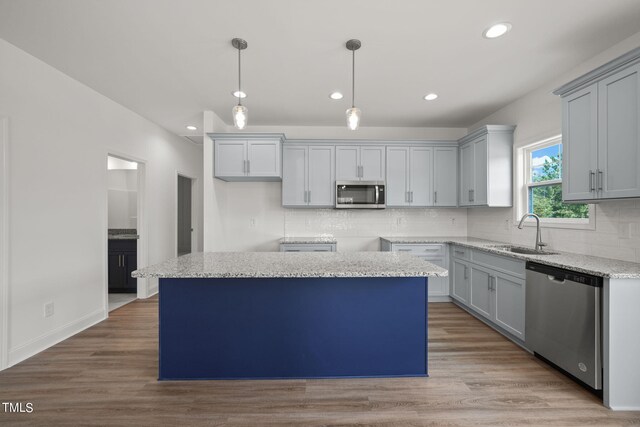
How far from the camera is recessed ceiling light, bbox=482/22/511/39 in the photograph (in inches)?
85.4

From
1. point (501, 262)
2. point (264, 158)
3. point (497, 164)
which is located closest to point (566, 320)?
point (501, 262)

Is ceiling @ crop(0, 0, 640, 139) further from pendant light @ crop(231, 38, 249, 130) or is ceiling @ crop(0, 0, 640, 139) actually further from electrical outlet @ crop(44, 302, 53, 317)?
electrical outlet @ crop(44, 302, 53, 317)

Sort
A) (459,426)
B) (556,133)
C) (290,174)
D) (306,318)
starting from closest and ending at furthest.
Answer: (459,426) < (306,318) < (556,133) < (290,174)

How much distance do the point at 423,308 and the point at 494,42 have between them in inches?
86.5

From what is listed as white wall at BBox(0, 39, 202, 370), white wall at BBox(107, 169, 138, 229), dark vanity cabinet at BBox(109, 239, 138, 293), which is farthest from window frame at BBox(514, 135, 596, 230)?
white wall at BBox(107, 169, 138, 229)

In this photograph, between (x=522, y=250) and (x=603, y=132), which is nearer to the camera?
(x=603, y=132)

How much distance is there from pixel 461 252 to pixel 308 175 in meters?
2.32

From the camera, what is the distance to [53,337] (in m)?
2.80

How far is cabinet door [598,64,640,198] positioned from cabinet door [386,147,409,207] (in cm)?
237

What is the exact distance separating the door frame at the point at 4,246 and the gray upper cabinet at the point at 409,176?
13.3 feet

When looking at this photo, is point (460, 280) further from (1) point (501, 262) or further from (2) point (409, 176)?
(2) point (409, 176)

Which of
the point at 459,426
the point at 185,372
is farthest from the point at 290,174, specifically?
the point at 459,426

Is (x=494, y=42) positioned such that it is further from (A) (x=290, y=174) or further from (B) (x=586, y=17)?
(A) (x=290, y=174)

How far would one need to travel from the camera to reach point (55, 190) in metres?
2.81
